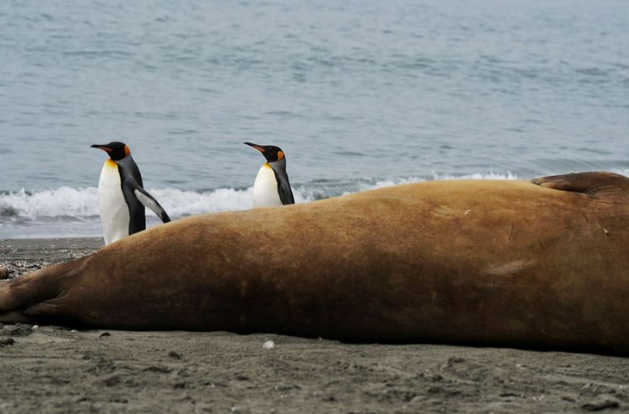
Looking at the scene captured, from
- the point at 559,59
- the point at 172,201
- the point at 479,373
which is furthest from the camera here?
the point at 559,59

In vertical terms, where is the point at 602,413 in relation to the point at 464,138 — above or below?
above

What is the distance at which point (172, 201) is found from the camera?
522 inches

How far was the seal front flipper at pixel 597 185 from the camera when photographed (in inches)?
179

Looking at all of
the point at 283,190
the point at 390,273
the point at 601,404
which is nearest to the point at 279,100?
the point at 283,190

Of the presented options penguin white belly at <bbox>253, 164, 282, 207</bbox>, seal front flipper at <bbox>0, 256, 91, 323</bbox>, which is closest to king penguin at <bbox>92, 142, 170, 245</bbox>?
penguin white belly at <bbox>253, 164, 282, 207</bbox>

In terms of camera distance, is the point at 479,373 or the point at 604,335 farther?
the point at 604,335

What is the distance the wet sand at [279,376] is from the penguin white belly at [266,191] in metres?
4.99

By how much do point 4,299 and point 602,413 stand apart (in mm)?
2591

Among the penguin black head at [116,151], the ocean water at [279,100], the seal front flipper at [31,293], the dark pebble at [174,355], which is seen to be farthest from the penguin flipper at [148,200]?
the dark pebble at [174,355]

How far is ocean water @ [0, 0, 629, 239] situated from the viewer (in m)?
15.0

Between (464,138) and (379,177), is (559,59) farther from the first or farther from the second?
(379,177)

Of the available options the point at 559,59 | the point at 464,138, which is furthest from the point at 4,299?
the point at 559,59

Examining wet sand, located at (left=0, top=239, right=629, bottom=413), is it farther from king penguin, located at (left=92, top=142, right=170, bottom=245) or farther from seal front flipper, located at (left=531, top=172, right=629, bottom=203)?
king penguin, located at (left=92, top=142, right=170, bottom=245)

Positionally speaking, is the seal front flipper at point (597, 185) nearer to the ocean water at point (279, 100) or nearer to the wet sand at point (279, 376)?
the wet sand at point (279, 376)
